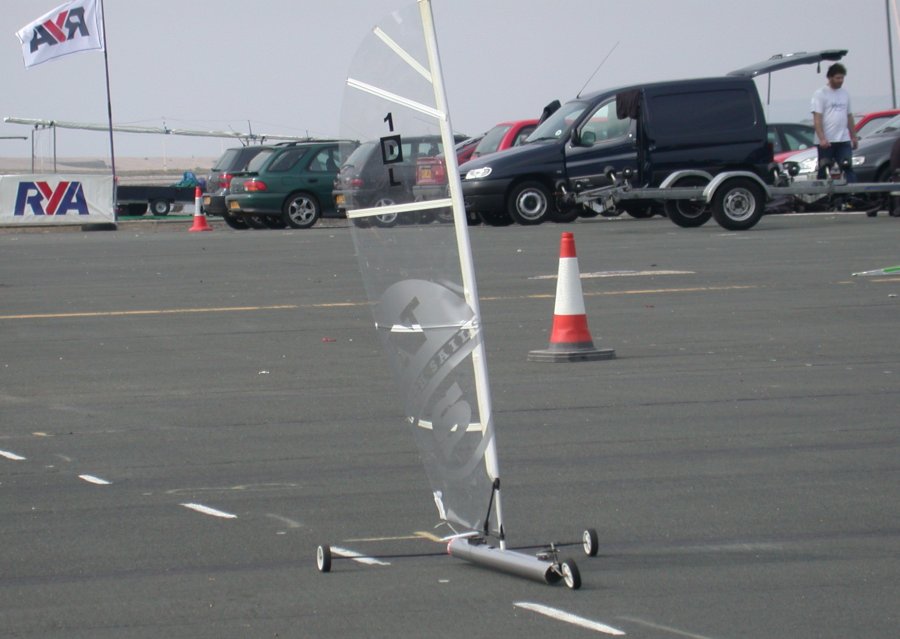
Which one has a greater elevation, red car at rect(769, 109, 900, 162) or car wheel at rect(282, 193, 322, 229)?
red car at rect(769, 109, 900, 162)

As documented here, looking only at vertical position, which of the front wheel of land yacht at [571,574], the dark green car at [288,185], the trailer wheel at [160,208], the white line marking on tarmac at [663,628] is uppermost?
the trailer wheel at [160,208]

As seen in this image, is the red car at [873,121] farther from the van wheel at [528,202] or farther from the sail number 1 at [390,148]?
the sail number 1 at [390,148]

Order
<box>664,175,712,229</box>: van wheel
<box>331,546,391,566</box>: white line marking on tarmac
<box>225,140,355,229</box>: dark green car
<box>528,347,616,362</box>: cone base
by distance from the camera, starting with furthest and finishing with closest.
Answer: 1. <box>225,140,355,229</box>: dark green car
2. <box>664,175,712,229</box>: van wheel
3. <box>528,347,616,362</box>: cone base
4. <box>331,546,391,566</box>: white line marking on tarmac

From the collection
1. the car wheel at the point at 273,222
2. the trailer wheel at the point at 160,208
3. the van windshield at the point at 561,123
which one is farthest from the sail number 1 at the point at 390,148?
the trailer wheel at the point at 160,208

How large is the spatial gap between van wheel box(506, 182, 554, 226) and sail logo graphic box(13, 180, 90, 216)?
10.8 metres

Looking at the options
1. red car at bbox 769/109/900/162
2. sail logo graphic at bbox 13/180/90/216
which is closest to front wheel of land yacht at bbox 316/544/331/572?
red car at bbox 769/109/900/162

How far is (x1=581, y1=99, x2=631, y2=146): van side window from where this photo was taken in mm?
22766

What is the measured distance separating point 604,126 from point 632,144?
2.00 feet

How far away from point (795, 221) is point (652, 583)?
19295 millimetres

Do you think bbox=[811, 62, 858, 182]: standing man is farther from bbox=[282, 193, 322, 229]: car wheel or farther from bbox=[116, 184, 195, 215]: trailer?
bbox=[116, 184, 195, 215]: trailer

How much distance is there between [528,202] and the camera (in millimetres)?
23438

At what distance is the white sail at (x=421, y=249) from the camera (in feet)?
15.3

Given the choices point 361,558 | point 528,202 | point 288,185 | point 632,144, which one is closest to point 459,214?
point 361,558

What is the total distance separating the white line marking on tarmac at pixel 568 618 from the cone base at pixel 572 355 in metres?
5.25
